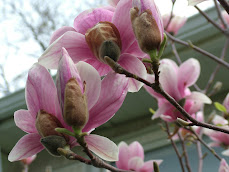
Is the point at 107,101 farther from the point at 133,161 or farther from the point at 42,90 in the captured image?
the point at 133,161

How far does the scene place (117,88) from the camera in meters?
0.49

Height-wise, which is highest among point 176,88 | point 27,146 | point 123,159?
point 27,146

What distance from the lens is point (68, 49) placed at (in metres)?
0.51

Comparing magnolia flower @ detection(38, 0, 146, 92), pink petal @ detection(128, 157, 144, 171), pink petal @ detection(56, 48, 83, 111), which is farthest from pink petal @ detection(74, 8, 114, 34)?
pink petal @ detection(128, 157, 144, 171)

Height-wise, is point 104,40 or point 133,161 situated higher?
point 104,40

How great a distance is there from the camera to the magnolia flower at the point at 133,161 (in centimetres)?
99

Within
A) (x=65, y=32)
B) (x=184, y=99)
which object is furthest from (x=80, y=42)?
(x=184, y=99)

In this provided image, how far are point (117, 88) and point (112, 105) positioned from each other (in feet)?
0.09

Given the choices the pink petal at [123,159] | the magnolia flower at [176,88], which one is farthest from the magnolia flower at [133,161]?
the magnolia flower at [176,88]

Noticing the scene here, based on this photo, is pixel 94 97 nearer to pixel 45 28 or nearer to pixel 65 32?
pixel 65 32

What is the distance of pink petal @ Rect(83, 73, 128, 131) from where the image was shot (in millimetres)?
489

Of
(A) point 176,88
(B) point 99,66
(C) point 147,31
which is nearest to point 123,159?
(A) point 176,88

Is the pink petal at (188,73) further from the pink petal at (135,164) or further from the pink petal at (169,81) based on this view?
the pink petal at (135,164)

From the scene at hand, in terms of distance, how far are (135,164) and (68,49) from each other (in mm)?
577
